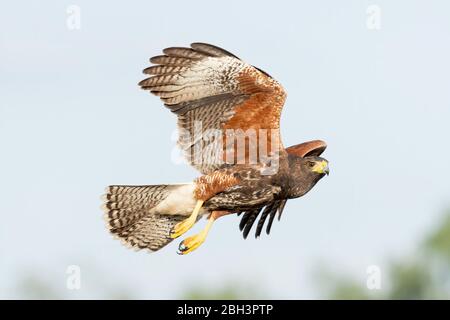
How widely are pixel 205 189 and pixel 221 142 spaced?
68 centimetres

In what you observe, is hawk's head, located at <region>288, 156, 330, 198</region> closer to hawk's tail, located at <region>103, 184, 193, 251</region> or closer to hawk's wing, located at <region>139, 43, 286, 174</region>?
hawk's wing, located at <region>139, 43, 286, 174</region>

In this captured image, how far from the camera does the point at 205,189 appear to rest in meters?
15.5

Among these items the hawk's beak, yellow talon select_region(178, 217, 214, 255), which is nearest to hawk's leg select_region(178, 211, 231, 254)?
yellow talon select_region(178, 217, 214, 255)

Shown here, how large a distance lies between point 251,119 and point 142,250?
2656 mm

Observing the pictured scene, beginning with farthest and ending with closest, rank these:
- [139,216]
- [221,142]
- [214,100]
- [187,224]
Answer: [139,216] < [221,142] < [187,224] < [214,100]

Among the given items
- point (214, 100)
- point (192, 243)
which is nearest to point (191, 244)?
point (192, 243)

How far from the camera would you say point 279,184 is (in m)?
15.6

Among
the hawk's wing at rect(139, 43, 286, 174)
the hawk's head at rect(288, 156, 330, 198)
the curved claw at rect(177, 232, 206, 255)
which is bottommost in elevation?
the curved claw at rect(177, 232, 206, 255)

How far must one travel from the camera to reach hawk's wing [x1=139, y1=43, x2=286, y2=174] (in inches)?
593

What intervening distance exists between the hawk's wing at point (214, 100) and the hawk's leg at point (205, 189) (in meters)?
0.25

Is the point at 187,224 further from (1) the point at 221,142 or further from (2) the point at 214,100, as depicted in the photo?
(2) the point at 214,100

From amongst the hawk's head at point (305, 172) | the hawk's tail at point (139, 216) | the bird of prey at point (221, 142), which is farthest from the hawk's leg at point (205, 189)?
the hawk's head at point (305, 172)

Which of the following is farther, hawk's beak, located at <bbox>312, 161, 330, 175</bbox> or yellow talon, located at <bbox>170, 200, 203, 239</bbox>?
hawk's beak, located at <bbox>312, 161, 330, 175</bbox>
